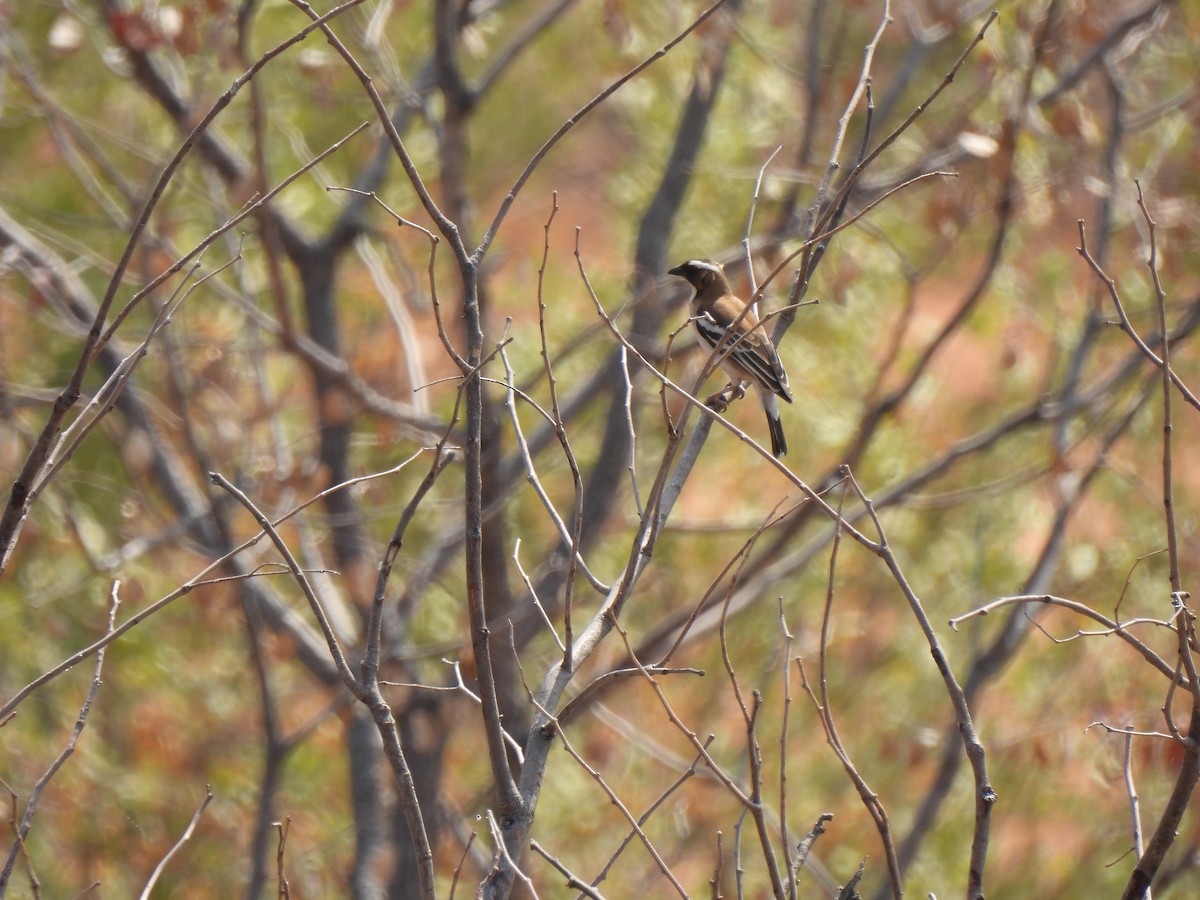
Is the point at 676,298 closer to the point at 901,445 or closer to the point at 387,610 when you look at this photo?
the point at 387,610

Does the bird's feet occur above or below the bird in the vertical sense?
below

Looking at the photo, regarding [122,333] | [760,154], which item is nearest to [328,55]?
[122,333]

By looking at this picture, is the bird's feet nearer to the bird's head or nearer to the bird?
the bird

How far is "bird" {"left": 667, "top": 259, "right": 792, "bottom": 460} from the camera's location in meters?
5.38

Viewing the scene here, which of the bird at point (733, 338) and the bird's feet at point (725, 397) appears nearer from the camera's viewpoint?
the bird's feet at point (725, 397)

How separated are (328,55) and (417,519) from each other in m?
2.66

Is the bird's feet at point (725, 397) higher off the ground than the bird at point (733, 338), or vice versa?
the bird at point (733, 338)

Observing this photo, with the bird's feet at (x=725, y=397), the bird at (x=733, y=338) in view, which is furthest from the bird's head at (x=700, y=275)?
the bird's feet at (x=725, y=397)

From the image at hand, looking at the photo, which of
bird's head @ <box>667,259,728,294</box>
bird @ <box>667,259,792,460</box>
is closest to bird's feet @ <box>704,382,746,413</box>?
bird @ <box>667,259,792,460</box>

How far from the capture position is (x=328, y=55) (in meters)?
6.57

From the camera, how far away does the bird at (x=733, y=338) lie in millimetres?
5379

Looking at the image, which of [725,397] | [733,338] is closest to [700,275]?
[733,338]

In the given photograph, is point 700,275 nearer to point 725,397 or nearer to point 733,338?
point 733,338

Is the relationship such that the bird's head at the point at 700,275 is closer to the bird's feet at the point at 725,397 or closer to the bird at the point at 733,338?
the bird at the point at 733,338
